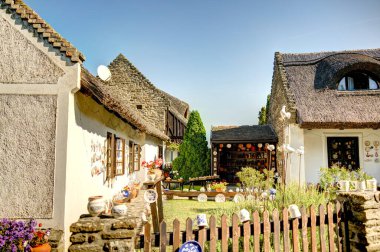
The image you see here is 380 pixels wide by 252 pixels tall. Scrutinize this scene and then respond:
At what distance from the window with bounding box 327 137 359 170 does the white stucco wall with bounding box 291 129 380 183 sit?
20 cm

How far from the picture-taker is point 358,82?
13406mm

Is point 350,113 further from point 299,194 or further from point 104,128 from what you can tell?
point 104,128

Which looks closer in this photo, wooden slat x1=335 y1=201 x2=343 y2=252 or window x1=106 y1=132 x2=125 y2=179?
wooden slat x1=335 y1=201 x2=343 y2=252

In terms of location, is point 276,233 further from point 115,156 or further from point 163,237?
point 115,156

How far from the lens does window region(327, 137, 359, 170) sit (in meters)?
12.7

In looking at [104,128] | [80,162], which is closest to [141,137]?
[104,128]

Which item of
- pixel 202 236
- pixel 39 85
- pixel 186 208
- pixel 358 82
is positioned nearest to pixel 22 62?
pixel 39 85

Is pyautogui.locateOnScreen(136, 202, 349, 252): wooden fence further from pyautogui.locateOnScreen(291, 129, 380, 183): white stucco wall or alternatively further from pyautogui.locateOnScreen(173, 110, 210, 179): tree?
pyautogui.locateOnScreen(173, 110, 210, 179): tree

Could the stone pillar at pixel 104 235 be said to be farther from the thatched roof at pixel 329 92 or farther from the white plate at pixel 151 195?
the thatched roof at pixel 329 92

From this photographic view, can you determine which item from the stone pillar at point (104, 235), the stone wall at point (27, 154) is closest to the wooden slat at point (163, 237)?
the stone pillar at point (104, 235)

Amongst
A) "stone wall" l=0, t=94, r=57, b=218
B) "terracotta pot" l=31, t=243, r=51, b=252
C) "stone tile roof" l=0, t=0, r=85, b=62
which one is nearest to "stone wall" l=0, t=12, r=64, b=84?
"stone tile roof" l=0, t=0, r=85, b=62

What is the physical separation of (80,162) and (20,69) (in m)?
1.71

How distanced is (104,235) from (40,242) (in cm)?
83

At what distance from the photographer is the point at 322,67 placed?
14.3 meters
